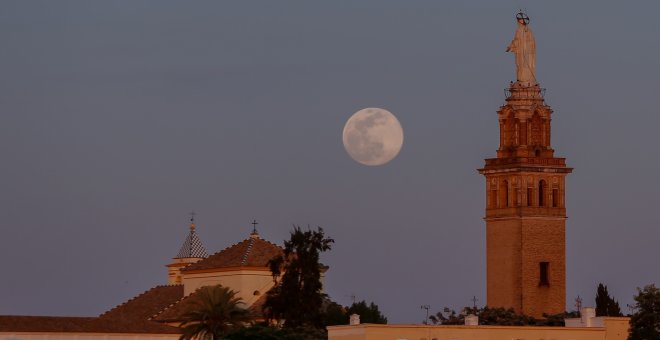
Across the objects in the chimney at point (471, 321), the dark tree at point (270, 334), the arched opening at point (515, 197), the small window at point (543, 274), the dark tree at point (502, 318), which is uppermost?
the arched opening at point (515, 197)

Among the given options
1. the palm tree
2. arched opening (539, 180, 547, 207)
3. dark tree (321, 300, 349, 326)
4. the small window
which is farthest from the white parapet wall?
arched opening (539, 180, 547, 207)

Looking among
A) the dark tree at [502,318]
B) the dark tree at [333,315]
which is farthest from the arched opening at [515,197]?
the dark tree at [333,315]

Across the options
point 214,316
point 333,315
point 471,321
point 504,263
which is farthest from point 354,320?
point 504,263

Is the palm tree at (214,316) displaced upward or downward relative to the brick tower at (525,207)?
downward

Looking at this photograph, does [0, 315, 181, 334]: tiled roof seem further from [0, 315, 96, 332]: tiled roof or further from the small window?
the small window

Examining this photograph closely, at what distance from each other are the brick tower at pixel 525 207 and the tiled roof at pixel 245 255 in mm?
13397

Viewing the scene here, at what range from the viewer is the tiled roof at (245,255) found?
444 feet

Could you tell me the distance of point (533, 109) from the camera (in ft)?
473

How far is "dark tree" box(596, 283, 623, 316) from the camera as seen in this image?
5300 inches

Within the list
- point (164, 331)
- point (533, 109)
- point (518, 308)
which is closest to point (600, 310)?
point (518, 308)

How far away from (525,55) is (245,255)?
21.8m

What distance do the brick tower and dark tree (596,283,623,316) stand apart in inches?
130

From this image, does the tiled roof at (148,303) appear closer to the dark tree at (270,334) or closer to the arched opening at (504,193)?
the arched opening at (504,193)

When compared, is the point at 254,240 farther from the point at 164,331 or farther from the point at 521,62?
the point at 521,62
